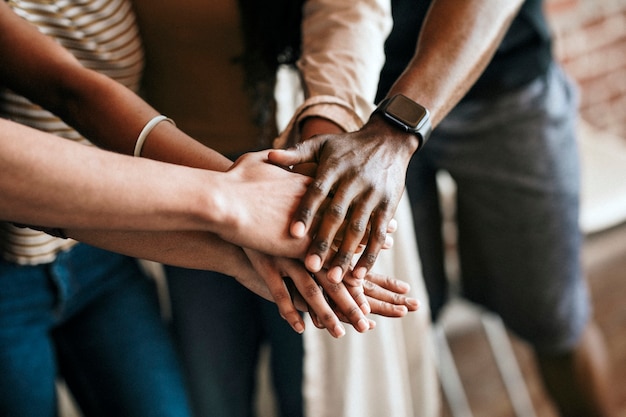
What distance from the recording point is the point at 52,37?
91cm

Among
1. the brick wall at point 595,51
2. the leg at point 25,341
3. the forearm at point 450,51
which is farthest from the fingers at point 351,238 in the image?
the brick wall at point 595,51

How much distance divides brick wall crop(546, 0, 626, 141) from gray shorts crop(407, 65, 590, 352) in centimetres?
90

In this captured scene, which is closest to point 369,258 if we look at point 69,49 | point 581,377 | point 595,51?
point 69,49

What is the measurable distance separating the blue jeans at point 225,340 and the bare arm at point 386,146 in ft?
1.27

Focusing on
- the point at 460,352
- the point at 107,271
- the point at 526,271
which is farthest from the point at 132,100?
the point at 460,352

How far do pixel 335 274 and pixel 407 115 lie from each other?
0.83 ft

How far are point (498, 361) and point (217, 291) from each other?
980mm

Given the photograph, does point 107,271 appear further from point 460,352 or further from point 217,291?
point 460,352

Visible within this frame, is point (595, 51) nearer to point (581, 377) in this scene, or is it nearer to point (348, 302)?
point (581, 377)

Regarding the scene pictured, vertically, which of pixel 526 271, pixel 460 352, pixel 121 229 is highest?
pixel 121 229

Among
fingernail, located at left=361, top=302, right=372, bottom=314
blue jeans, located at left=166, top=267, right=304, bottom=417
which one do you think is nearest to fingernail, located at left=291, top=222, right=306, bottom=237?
fingernail, located at left=361, top=302, right=372, bottom=314

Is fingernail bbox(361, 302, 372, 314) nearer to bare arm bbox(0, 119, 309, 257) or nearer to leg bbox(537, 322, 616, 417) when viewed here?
bare arm bbox(0, 119, 309, 257)

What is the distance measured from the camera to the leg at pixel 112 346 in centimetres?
103

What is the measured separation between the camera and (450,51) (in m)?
0.96
